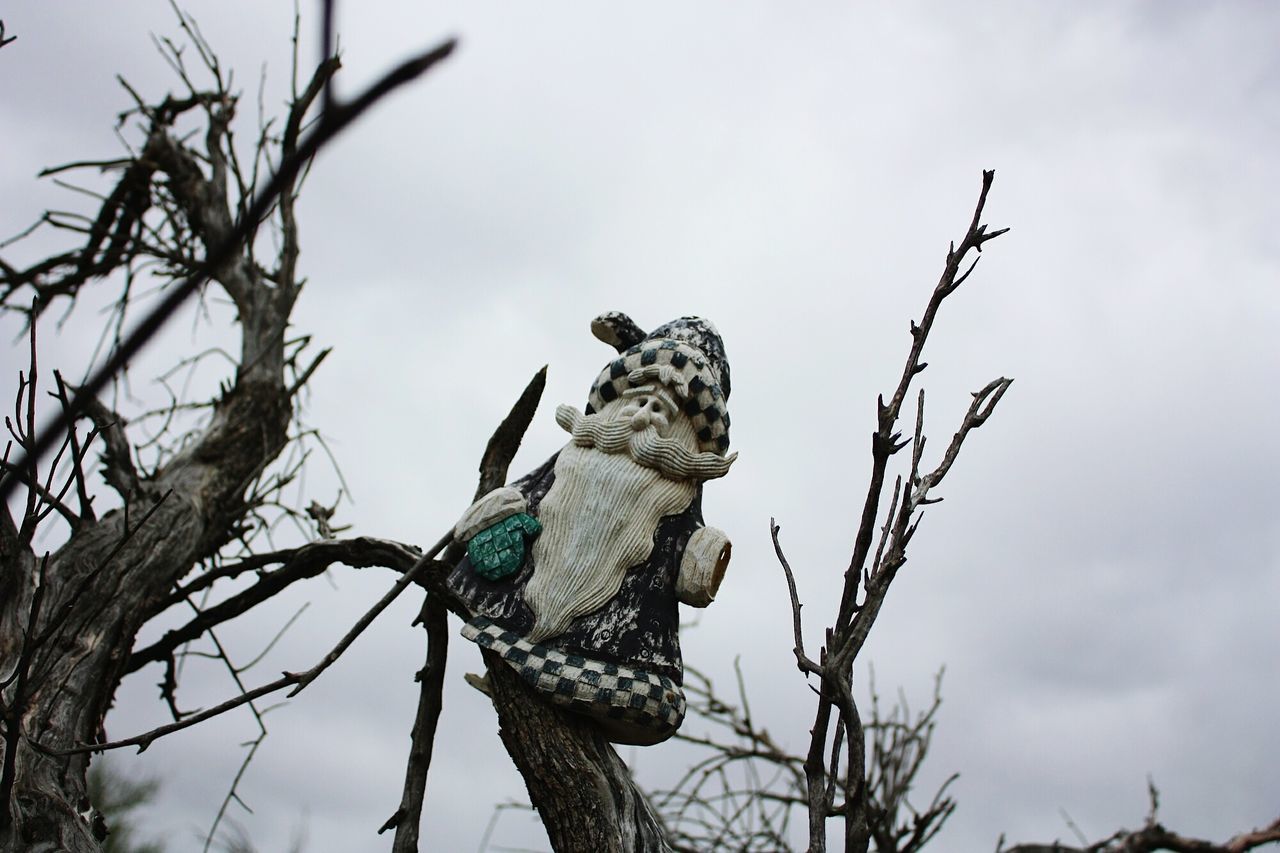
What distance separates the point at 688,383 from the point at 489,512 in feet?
1.78

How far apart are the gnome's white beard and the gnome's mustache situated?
17 mm

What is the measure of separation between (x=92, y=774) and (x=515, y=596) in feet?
8.40

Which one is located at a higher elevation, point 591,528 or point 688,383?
point 688,383

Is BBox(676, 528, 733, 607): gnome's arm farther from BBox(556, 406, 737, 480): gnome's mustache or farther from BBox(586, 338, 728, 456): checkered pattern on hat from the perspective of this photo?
BBox(586, 338, 728, 456): checkered pattern on hat

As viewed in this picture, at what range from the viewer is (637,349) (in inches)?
110

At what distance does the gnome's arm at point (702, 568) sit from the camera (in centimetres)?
254

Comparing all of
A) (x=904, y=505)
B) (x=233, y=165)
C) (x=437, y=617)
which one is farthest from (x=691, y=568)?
(x=233, y=165)

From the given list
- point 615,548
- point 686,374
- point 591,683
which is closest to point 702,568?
point 615,548

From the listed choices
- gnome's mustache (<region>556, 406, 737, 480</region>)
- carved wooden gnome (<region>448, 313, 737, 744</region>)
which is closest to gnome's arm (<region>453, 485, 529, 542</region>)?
carved wooden gnome (<region>448, 313, 737, 744</region>)

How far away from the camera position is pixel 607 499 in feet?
8.50

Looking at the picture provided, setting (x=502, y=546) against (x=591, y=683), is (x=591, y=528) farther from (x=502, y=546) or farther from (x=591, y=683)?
(x=591, y=683)

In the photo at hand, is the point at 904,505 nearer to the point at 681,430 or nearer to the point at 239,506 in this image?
the point at 681,430

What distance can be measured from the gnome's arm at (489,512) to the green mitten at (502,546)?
13 mm

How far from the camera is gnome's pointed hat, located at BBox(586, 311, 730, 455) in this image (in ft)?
8.92
